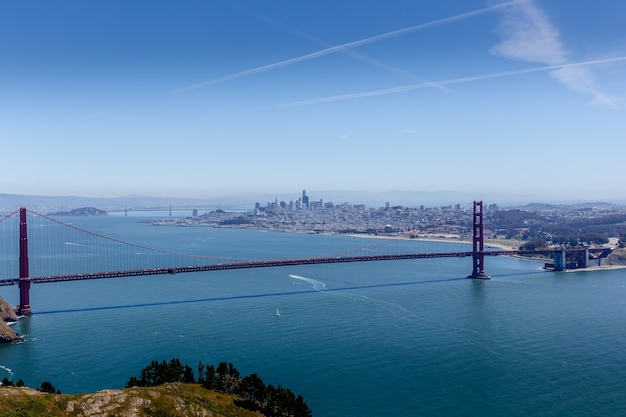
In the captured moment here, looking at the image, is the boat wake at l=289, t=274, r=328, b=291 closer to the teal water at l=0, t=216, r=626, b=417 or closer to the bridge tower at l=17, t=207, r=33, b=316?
the teal water at l=0, t=216, r=626, b=417

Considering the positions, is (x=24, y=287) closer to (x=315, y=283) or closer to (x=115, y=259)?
(x=315, y=283)

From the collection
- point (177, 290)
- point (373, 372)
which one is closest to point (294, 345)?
point (373, 372)

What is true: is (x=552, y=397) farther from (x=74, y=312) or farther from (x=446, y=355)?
(x=74, y=312)

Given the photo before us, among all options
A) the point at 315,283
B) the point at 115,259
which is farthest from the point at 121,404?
the point at 115,259

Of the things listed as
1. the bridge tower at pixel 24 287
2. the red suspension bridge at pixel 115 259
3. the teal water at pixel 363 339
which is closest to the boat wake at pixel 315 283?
the teal water at pixel 363 339

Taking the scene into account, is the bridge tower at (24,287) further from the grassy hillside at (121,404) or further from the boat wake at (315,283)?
the boat wake at (315,283)

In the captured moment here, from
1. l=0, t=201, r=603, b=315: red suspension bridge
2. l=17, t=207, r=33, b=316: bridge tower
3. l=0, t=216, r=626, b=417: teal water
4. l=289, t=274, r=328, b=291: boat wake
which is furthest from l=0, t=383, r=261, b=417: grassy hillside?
l=289, t=274, r=328, b=291: boat wake

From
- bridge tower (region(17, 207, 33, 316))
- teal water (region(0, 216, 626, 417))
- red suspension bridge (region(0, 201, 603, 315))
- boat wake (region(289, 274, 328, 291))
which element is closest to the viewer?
teal water (region(0, 216, 626, 417))

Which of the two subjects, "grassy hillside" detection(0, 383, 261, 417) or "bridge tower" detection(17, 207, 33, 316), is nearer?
"grassy hillside" detection(0, 383, 261, 417)
